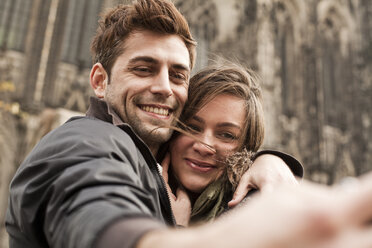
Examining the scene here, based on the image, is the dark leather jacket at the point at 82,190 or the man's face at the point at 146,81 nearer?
the dark leather jacket at the point at 82,190

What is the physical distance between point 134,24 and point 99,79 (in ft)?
0.86

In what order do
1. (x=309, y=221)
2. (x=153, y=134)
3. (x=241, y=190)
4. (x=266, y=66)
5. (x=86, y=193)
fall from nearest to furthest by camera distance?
1. (x=309, y=221)
2. (x=86, y=193)
3. (x=241, y=190)
4. (x=153, y=134)
5. (x=266, y=66)

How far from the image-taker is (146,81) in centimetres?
117

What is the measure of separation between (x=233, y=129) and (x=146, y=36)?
434mm

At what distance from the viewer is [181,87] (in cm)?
129

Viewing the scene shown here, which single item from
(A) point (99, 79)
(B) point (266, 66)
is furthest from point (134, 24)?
(B) point (266, 66)

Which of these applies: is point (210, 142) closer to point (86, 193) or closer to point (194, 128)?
point (194, 128)

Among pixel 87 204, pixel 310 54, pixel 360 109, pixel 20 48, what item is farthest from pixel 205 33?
pixel 87 204

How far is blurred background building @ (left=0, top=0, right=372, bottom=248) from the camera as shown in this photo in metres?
7.84

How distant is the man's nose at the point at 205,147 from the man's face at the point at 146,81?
136 mm

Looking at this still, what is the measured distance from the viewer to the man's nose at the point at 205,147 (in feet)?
4.15

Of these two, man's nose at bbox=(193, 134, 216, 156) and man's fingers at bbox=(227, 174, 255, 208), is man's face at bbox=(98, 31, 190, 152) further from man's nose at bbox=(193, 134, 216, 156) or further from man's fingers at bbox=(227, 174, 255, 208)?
man's fingers at bbox=(227, 174, 255, 208)

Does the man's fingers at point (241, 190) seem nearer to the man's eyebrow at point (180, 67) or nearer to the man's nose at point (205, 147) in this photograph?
the man's nose at point (205, 147)

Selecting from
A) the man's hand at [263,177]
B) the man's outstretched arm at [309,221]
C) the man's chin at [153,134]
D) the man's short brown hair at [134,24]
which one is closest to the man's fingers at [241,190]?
the man's hand at [263,177]
